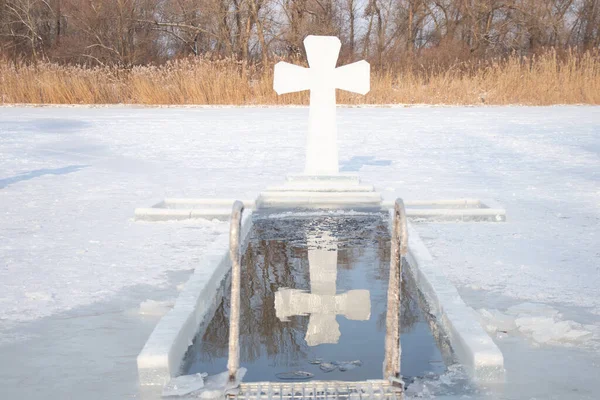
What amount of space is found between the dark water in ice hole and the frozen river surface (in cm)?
27

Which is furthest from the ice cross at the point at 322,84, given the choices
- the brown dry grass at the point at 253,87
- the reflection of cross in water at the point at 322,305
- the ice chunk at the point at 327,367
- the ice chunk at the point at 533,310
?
the brown dry grass at the point at 253,87

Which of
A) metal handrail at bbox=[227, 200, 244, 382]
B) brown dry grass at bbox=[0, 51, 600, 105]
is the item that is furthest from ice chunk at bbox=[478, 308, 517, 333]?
brown dry grass at bbox=[0, 51, 600, 105]

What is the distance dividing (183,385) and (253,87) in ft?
47.1

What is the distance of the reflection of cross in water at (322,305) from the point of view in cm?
304

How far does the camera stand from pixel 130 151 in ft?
31.7

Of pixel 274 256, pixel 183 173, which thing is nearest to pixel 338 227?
pixel 274 256

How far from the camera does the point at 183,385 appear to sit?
8.05 ft

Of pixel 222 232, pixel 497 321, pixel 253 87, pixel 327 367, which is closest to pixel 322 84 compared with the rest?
pixel 222 232

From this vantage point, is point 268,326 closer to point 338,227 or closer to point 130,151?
point 338,227

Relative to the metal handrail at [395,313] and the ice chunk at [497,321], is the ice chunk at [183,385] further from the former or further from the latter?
the ice chunk at [497,321]

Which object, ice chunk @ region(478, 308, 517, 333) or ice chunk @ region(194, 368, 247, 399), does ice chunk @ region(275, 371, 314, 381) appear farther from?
ice chunk @ region(478, 308, 517, 333)

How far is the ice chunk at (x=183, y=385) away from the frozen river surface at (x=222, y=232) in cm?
11

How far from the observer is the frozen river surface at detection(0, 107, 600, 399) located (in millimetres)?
2719

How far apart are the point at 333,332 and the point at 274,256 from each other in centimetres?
137
